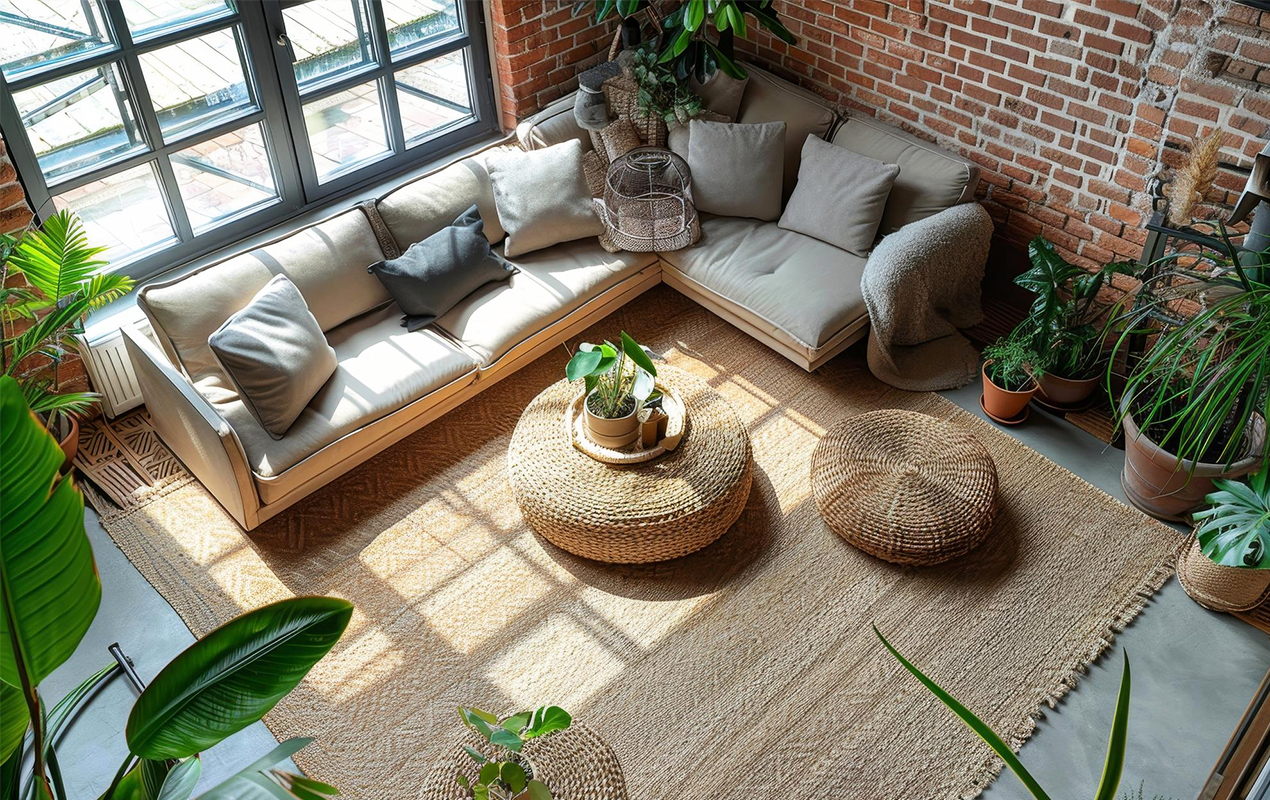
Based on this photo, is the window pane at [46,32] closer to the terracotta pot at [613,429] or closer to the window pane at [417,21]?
the window pane at [417,21]

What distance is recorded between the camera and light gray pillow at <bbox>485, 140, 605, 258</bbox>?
427 cm

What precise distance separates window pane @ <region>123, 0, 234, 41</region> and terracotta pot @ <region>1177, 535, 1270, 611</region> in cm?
400

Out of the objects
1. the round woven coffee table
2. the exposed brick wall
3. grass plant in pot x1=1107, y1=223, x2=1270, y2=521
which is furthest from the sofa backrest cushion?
grass plant in pot x1=1107, y1=223, x2=1270, y2=521

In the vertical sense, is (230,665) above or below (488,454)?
above

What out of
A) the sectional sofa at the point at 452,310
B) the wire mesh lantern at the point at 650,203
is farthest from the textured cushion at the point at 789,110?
the wire mesh lantern at the point at 650,203

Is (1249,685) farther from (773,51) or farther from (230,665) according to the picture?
(773,51)

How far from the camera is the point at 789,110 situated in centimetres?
456

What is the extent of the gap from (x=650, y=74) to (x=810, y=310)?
1309 millimetres

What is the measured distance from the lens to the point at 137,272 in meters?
4.04

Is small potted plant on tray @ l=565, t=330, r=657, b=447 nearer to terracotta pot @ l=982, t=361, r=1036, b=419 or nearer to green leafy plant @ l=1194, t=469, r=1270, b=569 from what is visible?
terracotta pot @ l=982, t=361, r=1036, b=419

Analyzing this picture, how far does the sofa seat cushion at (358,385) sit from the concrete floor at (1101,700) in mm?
620

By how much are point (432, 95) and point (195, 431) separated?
206 cm

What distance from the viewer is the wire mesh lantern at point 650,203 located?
4.34 meters

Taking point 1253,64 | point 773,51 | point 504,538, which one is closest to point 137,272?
point 504,538
